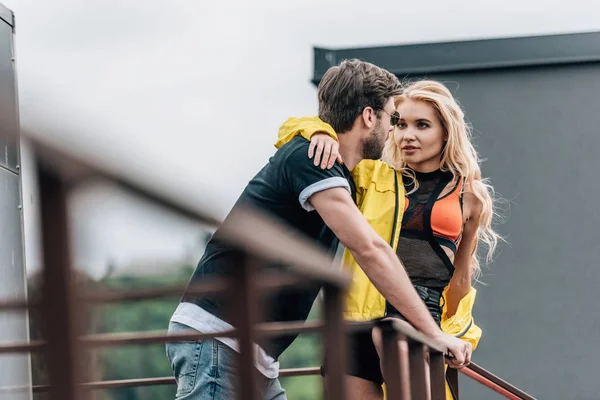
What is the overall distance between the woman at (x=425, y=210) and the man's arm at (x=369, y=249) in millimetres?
241

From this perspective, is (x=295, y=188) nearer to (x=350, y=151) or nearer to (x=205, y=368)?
(x=350, y=151)

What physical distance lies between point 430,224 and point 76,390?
112 inches

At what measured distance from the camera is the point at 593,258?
8305 mm

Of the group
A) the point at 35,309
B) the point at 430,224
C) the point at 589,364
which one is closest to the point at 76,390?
the point at 35,309

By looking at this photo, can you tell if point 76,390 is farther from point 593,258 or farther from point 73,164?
point 593,258

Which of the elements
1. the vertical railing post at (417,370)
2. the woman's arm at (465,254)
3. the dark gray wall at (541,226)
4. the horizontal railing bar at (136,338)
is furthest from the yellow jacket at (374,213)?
the dark gray wall at (541,226)

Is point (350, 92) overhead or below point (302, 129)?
overhead

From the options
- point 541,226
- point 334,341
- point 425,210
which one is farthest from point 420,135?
point 541,226

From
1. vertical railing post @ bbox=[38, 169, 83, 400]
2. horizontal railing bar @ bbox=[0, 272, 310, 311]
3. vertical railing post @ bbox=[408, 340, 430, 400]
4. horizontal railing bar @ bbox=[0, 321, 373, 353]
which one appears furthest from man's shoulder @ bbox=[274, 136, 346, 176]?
vertical railing post @ bbox=[38, 169, 83, 400]

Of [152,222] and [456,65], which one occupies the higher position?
[456,65]

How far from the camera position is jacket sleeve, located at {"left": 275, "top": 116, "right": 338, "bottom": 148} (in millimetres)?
3082

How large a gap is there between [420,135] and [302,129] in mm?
797

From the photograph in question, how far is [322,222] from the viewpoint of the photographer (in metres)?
3.06

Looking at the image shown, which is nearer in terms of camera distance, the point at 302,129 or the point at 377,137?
the point at 302,129
